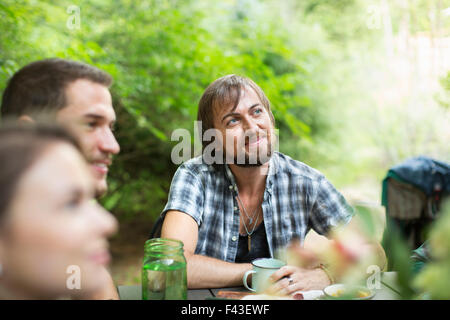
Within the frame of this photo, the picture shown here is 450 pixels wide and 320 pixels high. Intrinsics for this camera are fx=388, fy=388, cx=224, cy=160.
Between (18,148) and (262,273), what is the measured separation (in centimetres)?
93

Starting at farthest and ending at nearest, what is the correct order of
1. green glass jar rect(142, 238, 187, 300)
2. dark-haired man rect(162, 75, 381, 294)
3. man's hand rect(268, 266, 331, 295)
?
1. dark-haired man rect(162, 75, 381, 294)
2. man's hand rect(268, 266, 331, 295)
3. green glass jar rect(142, 238, 187, 300)

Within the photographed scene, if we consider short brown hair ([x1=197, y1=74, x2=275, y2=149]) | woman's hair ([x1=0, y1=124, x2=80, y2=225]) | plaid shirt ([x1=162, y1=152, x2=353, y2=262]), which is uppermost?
short brown hair ([x1=197, y1=74, x2=275, y2=149])

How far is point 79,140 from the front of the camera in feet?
2.46

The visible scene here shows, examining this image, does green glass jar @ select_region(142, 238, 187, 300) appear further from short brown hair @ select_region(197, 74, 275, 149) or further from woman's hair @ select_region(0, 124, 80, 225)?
short brown hair @ select_region(197, 74, 275, 149)

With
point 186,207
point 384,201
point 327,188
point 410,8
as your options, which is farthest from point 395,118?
point 186,207

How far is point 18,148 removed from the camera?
62cm

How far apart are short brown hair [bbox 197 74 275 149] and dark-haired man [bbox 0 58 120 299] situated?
899 millimetres

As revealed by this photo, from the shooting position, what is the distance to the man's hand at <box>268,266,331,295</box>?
1297mm

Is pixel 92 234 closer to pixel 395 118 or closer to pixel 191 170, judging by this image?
pixel 191 170

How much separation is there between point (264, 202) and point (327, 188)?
34cm

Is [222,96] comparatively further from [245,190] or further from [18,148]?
[18,148]

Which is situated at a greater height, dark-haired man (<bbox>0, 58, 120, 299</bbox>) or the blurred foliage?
the blurred foliage

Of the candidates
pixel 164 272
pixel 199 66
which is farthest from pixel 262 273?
pixel 199 66

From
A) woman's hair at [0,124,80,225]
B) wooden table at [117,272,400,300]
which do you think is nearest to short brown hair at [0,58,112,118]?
woman's hair at [0,124,80,225]
